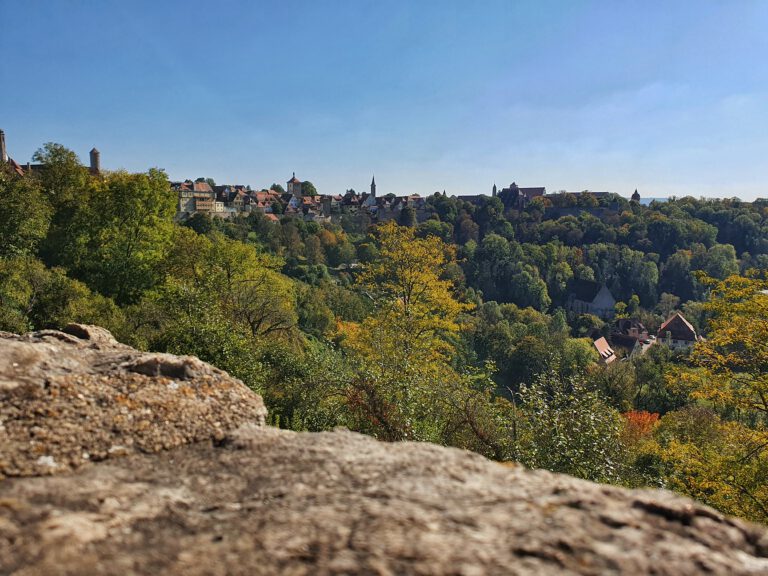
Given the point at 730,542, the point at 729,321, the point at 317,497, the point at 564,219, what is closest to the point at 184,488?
the point at 317,497

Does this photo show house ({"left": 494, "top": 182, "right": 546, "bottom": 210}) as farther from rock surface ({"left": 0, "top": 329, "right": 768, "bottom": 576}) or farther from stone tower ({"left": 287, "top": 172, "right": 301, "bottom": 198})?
rock surface ({"left": 0, "top": 329, "right": 768, "bottom": 576})

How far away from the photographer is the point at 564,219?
141 m

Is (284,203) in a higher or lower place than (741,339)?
higher

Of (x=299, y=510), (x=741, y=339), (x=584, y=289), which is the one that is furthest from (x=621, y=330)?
(x=299, y=510)

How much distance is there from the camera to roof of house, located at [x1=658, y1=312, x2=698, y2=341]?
278 ft

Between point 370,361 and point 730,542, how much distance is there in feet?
45.0

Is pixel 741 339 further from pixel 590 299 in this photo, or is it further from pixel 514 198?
pixel 514 198

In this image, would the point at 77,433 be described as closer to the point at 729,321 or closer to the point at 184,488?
the point at 184,488

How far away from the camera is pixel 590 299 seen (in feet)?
385

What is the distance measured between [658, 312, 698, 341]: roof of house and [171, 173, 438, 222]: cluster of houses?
228 ft

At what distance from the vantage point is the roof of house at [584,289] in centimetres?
11788

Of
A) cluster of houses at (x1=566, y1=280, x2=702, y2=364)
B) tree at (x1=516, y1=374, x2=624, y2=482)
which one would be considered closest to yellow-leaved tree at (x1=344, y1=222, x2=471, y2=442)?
tree at (x1=516, y1=374, x2=624, y2=482)

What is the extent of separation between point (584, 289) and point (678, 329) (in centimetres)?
3403

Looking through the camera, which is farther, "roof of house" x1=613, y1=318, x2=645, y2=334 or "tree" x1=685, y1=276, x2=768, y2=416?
"roof of house" x1=613, y1=318, x2=645, y2=334
